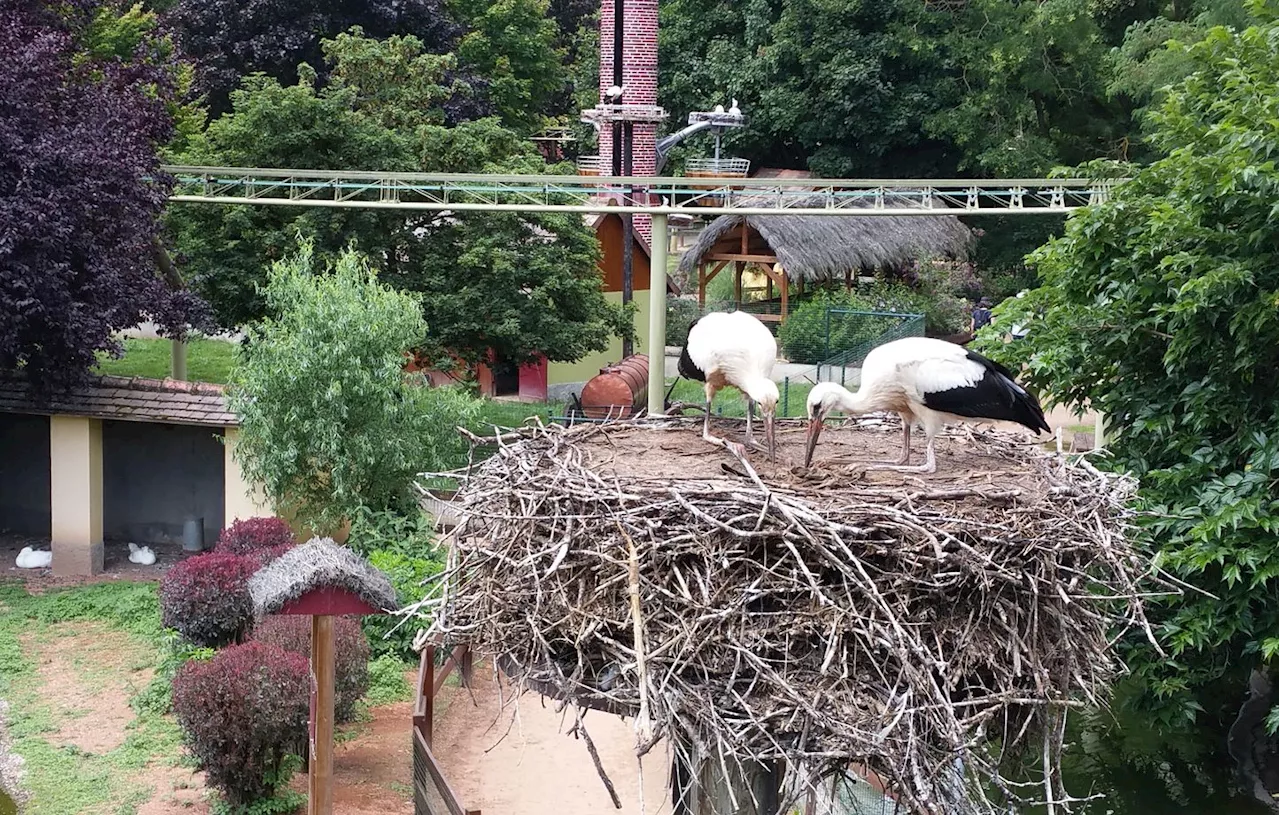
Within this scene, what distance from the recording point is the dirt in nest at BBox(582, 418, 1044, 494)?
6414mm

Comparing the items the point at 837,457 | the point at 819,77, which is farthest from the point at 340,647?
the point at 819,77

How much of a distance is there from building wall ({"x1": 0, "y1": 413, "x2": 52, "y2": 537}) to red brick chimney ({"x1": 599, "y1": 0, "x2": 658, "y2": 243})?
1408 cm

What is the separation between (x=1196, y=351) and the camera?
34.8 ft

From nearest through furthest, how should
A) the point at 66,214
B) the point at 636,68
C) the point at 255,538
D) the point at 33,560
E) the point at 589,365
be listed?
1. the point at 255,538
2. the point at 66,214
3. the point at 33,560
4. the point at 589,365
5. the point at 636,68

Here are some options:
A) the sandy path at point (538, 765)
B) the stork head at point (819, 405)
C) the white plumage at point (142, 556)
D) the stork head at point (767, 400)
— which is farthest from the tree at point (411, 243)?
the stork head at point (819, 405)

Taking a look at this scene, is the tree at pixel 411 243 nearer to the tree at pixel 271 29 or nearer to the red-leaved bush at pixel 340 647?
the red-leaved bush at pixel 340 647

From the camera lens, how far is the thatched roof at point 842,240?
3025 cm

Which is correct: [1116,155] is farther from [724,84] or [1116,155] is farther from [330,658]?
[330,658]

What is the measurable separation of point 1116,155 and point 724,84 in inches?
403

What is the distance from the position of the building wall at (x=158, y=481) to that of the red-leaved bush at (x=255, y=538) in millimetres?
3477

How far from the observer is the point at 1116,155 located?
33344 millimetres

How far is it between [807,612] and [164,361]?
24.7 metres

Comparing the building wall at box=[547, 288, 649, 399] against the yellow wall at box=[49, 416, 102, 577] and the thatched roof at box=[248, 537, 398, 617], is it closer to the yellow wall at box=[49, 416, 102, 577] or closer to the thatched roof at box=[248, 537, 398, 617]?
the yellow wall at box=[49, 416, 102, 577]

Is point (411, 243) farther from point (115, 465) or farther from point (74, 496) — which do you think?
point (74, 496)
